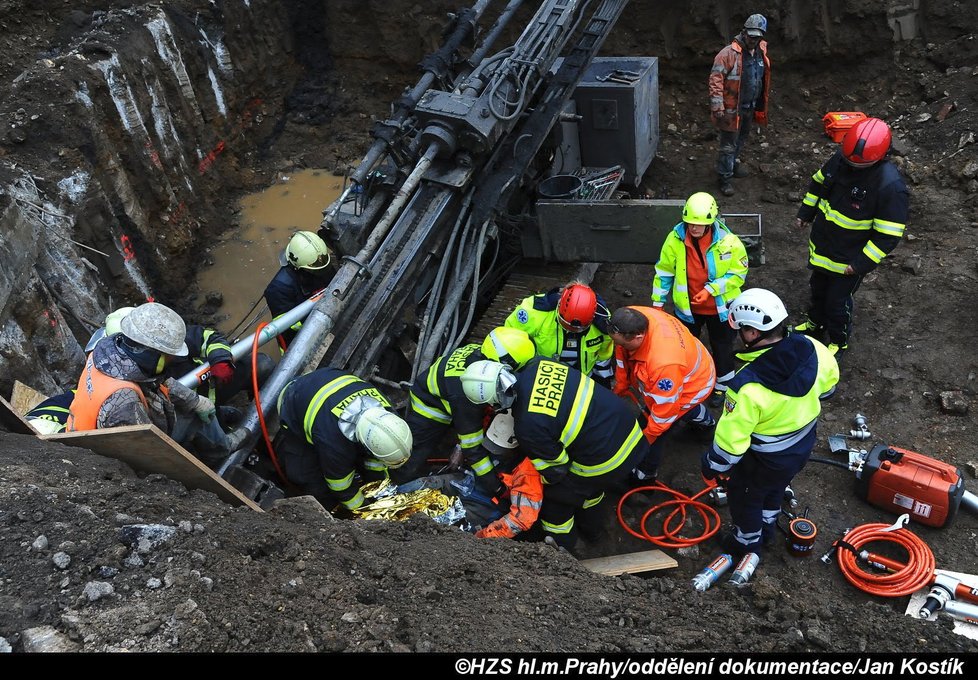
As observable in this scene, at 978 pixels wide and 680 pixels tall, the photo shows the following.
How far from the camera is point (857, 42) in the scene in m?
8.66

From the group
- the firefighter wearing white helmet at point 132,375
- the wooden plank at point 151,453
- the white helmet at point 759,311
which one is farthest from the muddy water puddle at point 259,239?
the white helmet at point 759,311

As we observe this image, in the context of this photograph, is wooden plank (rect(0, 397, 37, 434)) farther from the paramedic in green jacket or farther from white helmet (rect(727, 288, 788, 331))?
the paramedic in green jacket

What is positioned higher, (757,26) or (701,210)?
(757,26)

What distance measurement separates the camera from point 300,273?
5.94 meters

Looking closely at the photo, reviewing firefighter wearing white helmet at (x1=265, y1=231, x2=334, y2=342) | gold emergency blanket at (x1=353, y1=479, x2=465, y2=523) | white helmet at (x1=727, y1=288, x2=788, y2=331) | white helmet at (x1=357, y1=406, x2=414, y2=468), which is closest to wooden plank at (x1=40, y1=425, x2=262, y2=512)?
white helmet at (x1=357, y1=406, x2=414, y2=468)

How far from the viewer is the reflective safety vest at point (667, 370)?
14.6ft

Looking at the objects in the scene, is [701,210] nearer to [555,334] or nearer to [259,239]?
[555,334]

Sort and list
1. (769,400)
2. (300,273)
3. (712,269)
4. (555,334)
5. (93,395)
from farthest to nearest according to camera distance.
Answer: (300,273) → (712,269) → (555,334) → (93,395) → (769,400)

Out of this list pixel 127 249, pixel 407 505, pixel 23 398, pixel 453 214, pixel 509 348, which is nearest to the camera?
pixel 509 348

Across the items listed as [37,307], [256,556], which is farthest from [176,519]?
[37,307]

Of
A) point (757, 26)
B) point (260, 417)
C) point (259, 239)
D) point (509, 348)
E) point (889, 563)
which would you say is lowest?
point (889, 563)

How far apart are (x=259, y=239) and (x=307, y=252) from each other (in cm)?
312

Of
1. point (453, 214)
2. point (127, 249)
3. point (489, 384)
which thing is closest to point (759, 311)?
point (489, 384)

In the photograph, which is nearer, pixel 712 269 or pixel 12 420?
pixel 12 420
